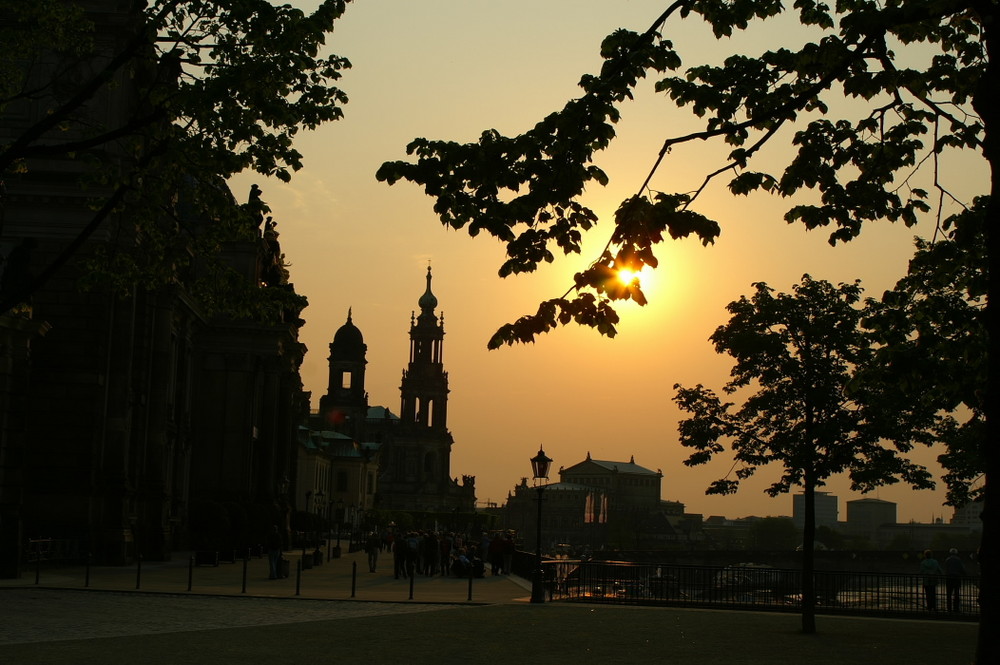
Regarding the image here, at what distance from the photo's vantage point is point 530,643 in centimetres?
2181

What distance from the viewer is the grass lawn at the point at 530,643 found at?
18656 millimetres

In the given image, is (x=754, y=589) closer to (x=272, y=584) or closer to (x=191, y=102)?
(x=272, y=584)

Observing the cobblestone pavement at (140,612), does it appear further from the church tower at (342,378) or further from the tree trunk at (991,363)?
the church tower at (342,378)

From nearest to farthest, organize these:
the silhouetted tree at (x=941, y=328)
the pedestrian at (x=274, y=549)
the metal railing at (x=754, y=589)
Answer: the silhouetted tree at (x=941, y=328) < the metal railing at (x=754, y=589) < the pedestrian at (x=274, y=549)

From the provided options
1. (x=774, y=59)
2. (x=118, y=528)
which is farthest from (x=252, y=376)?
(x=774, y=59)

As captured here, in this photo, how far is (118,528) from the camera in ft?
141

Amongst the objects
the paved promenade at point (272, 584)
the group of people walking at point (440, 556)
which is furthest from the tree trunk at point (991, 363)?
the group of people walking at point (440, 556)

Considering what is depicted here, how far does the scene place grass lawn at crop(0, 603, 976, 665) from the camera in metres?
18.7

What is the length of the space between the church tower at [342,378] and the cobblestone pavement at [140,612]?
6235 inches

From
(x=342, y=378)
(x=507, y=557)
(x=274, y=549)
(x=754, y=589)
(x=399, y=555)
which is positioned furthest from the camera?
(x=342, y=378)

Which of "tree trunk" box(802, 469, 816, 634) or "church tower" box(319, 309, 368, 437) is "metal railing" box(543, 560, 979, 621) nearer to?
"tree trunk" box(802, 469, 816, 634)

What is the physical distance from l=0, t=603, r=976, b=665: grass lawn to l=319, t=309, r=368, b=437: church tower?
529 ft

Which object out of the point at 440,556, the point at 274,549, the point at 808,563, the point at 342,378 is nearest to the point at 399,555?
the point at 274,549

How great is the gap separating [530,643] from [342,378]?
175295mm
